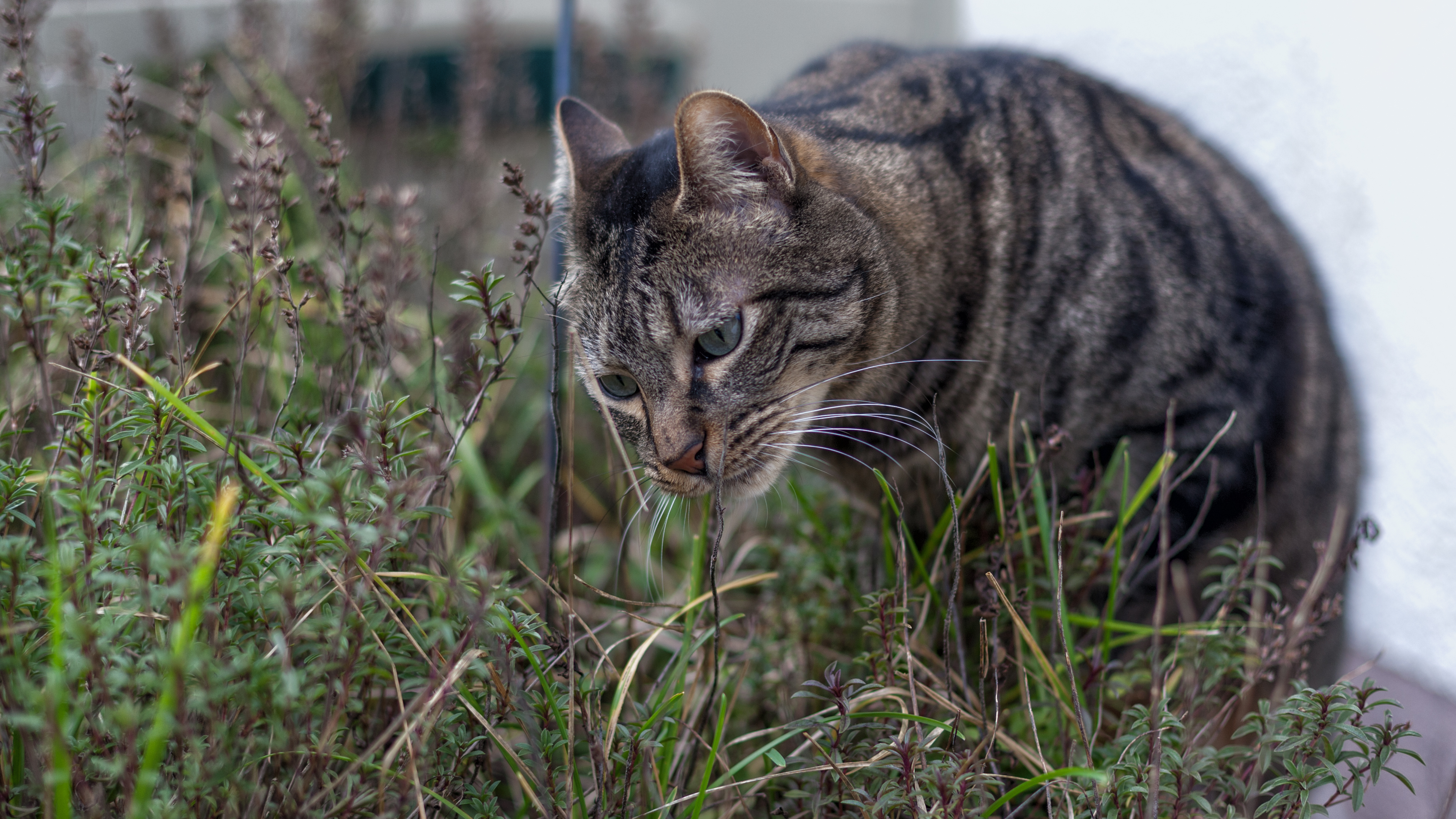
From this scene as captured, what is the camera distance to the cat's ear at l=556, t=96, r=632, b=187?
178 cm

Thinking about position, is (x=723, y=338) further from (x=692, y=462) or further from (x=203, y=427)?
(x=203, y=427)

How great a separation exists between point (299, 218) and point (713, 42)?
7.80 ft

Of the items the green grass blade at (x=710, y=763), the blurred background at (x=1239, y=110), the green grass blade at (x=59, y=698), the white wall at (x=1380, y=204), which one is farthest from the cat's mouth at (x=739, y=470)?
the white wall at (x=1380, y=204)

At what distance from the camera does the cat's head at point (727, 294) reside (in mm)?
1611

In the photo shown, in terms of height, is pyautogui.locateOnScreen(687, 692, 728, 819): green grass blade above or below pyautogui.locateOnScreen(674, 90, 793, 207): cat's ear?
below

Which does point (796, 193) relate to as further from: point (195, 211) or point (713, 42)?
point (713, 42)

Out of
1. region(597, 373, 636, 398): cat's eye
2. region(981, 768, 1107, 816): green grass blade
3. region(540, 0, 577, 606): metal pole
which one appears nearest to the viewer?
region(981, 768, 1107, 816): green grass blade

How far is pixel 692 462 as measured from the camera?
5.35ft

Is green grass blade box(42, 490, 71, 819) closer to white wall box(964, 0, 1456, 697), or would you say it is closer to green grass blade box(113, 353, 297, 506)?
green grass blade box(113, 353, 297, 506)

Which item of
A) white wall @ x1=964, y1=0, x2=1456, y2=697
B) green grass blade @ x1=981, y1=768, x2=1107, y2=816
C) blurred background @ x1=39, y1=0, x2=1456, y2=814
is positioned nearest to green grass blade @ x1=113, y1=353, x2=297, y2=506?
green grass blade @ x1=981, y1=768, x2=1107, y2=816

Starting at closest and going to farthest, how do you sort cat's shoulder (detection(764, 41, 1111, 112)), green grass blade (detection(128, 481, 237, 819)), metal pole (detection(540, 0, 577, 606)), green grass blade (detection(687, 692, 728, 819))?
1. green grass blade (detection(128, 481, 237, 819))
2. green grass blade (detection(687, 692, 728, 819))
3. metal pole (detection(540, 0, 577, 606))
4. cat's shoulder (detection(764, 41, 1111, 112))

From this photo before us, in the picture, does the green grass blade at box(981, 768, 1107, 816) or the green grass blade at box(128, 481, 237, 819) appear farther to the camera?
the green grass blade at box(981, 768, 1107, 816)

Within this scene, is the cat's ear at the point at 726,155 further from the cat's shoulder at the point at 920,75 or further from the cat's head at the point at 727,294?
the cat's shoulder at the point at 920,75

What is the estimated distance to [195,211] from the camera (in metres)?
2.03
